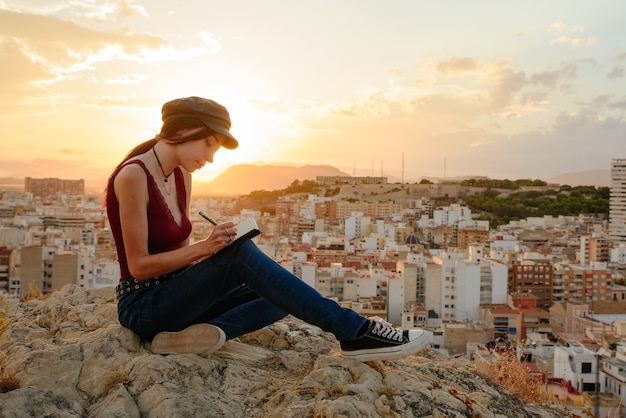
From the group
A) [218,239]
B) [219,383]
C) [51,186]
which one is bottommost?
[219,383]

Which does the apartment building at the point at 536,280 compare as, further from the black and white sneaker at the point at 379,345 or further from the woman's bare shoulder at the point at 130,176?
the woman's bare shoulder at the point at 130,176

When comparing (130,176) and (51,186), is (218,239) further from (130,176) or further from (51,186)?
(51,186)

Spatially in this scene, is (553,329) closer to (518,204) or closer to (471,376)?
(471,376)

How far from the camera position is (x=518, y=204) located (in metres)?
52.2

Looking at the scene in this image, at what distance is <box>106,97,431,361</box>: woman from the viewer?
1.96m

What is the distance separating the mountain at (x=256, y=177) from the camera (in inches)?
5689

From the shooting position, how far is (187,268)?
2061 mm

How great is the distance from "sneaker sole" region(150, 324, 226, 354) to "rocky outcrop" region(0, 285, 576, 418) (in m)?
0.03

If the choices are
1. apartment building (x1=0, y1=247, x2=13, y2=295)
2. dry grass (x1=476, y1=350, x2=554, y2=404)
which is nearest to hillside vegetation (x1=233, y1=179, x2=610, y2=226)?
apartment building (x1=0, y1=247, x2=13, y2=295)

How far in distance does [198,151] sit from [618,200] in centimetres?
5123

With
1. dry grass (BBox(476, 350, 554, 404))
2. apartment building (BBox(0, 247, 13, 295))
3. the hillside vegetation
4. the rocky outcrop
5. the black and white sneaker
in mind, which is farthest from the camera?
the hillside vegetation

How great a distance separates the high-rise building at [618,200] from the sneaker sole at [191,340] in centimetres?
4725

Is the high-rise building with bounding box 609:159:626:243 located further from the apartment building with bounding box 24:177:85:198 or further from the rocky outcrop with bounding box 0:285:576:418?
the apartment building with bounding box 24:177:85:198

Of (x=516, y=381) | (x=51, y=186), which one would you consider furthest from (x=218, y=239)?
(x=51, y=186)
